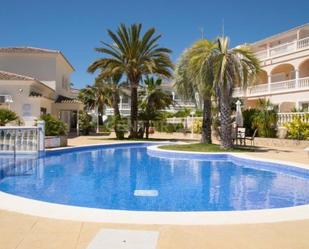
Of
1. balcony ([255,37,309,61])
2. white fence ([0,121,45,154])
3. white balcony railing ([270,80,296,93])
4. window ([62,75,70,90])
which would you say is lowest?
white fence ([0,121,45,154])

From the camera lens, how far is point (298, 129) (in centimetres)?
2059

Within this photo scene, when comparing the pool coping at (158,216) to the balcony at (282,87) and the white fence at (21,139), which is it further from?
the balcony at (282,87)

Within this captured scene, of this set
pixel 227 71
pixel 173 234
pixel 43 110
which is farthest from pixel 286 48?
pixel 173 234

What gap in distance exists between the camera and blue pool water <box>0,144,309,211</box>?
7.88 metres

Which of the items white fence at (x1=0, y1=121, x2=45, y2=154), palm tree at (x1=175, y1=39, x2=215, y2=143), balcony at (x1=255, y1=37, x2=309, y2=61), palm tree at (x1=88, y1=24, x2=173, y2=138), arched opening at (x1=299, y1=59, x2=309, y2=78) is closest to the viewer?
white fence at (x1=0, y1=121, x2=45, y2=154)

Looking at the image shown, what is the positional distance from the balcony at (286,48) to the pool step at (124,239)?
29.5 m

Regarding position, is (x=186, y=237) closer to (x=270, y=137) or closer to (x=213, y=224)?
(x=213, y=224)

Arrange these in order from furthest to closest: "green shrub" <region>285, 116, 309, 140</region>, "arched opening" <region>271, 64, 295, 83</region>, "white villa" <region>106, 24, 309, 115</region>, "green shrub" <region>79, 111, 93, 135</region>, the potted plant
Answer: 1. "green shrub" <region>79, 111, 93, 135</region>
2. "arched opening" <region>271, 64, 295, 83</region>
3. "white villa" <region>106, 24, 309, 115</region>
4. "green shrub" <region>285, 116, 309, 140</region>
5. the potted plant

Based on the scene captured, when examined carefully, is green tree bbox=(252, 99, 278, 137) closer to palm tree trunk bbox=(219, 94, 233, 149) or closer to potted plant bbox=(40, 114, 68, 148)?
palm tree trunk bbox=(219, 94, 233, 149)

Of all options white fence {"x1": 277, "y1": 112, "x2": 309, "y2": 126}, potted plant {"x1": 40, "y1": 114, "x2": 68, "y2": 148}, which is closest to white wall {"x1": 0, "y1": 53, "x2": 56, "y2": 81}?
potted plant {"x1": 40, "y1": 114, "x2": 68, "y2": 148}

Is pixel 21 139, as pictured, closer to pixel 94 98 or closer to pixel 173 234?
pixel 173 234

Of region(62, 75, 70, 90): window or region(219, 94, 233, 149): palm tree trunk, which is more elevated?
region(62, 75, 70, 90): window

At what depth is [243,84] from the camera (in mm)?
16922

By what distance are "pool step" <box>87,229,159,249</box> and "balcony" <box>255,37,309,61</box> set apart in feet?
96.7
